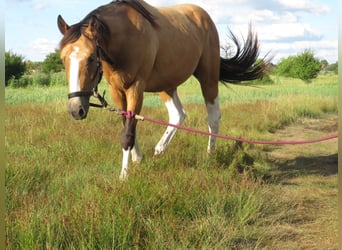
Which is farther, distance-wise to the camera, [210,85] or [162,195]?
[210,85]

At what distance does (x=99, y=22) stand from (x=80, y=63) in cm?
54

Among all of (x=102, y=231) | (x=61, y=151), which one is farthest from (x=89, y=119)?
(x=102, y=231)

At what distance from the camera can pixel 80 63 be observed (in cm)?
318

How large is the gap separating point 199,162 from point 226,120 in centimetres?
447

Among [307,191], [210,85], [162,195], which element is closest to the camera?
[162,195]

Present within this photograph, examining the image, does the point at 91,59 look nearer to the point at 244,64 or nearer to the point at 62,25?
the point at 62,25

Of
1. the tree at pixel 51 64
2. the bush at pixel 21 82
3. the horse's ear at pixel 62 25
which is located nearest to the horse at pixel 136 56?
the horse's ear at pixel 62 25

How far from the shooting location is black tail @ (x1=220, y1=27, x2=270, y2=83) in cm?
646

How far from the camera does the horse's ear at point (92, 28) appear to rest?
11.1ft

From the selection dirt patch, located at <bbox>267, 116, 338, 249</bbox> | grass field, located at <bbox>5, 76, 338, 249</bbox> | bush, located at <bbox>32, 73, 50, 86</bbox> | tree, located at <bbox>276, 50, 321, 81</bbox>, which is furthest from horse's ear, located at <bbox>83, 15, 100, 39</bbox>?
tree, located at <bbox>276, 50, 321, 81</bbox>

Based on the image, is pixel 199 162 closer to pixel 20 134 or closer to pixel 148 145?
pixel 148 145

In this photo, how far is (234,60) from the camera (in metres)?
6.52

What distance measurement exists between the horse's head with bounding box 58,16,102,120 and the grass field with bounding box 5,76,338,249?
28.2 inches

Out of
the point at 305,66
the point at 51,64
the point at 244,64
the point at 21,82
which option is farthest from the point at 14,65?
the point at 305,66
